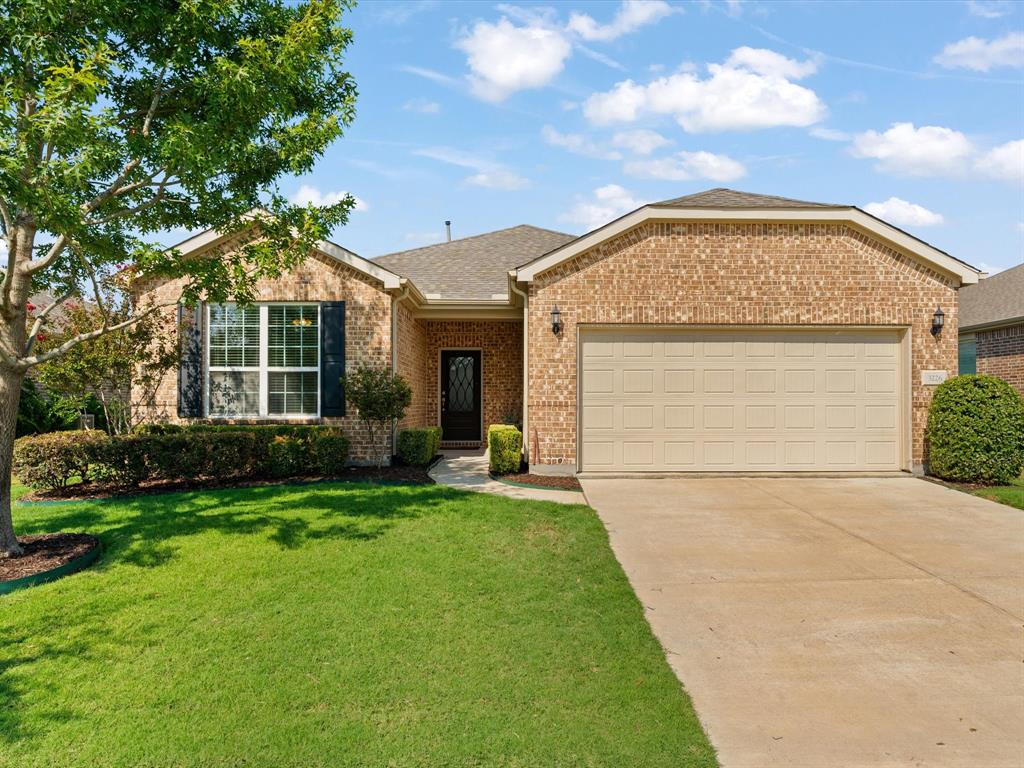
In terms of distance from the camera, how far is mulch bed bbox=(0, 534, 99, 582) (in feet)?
16.8

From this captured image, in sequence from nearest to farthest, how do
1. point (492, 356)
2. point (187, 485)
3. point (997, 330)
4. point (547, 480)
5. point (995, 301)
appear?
point (187, 485), point (547, 480), point (492, 356), point (997, 330), point (995, 301)

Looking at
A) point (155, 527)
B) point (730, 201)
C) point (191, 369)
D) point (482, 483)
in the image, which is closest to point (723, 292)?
point (730, 201)

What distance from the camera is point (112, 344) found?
8.85 m

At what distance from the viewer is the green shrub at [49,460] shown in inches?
323

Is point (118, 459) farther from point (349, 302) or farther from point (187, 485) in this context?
point (349, 302)

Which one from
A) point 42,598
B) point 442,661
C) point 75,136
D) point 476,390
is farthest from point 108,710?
point 476,390

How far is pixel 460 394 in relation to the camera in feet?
47.5

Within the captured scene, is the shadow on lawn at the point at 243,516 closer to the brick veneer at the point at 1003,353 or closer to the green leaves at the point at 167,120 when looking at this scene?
the green leaves at the point at 167,120

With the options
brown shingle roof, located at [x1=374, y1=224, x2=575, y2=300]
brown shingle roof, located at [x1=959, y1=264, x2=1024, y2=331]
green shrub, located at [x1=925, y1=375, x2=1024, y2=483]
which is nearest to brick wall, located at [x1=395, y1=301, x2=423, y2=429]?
brown shingle roof, located at [x1=374, y1=224, x2=575, y2=300]

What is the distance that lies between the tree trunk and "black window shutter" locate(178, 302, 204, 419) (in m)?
4.83

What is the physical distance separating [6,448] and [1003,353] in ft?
68.3

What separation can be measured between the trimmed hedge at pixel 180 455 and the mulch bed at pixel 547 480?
9.41 feet

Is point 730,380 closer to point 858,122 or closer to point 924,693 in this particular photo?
point 858,122

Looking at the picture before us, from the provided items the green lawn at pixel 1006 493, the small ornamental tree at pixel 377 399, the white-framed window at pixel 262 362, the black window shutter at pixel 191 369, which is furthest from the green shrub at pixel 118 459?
the green lawn at pixel 1006 493
